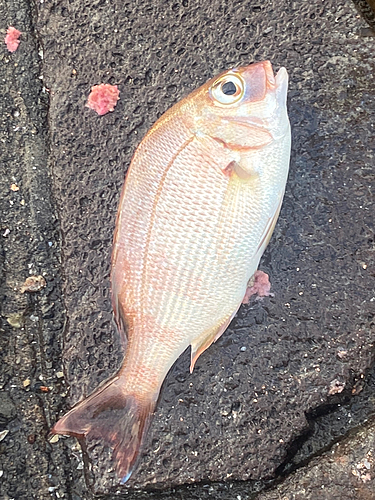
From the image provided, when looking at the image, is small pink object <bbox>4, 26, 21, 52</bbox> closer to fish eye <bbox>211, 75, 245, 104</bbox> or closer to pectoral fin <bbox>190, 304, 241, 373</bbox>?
fish eye <bbox>211, 75, 245, 104</bbox>

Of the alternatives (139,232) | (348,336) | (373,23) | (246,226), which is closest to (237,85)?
(246,226)

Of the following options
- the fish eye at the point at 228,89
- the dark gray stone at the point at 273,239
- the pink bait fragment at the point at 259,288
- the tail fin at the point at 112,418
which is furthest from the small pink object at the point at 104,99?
the tail fin at the point at 112,418

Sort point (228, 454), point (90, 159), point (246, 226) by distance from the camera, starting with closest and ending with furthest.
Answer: point (246, 226) < point (228, 454) < point (90, 159)

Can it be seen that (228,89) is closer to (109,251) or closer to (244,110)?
(244,110)

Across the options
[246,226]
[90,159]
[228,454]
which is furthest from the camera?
[90,159]

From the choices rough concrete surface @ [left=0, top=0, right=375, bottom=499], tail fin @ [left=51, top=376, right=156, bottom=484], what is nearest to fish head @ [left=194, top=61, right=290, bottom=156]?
rough concrete surface @ [left=0, top=0, right=375, bottom=499]

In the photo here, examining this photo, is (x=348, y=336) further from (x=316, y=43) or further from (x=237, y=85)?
(x=316, y=43)

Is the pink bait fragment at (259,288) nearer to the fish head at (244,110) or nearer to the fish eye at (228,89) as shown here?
the fish head at (244,110)
